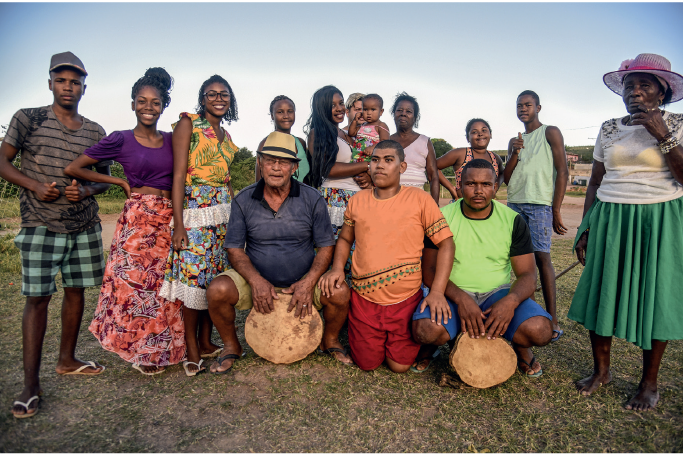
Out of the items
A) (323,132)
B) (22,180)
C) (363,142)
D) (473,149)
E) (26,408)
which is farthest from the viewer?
(473,149)

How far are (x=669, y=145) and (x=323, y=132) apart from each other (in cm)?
267

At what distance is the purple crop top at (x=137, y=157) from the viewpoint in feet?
10.4

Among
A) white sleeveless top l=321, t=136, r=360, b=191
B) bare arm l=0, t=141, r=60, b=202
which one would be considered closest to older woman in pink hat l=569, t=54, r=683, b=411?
white sleeveless top l=321, t=136, r=360, b=191

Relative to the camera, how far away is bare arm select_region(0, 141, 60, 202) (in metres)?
2.91

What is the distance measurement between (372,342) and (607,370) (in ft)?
5.85

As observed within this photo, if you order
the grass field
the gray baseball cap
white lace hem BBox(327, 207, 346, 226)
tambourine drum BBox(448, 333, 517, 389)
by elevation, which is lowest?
the grass field

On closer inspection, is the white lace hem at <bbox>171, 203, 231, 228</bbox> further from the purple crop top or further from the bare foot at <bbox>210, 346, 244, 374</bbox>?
the bare foot at <bbox>210, 346, 244, 374</bbox>

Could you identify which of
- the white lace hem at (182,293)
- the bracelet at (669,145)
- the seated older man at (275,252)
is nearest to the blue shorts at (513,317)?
the seated older man at (275,252)

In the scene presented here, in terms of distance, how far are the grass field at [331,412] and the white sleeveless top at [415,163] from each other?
1.80m

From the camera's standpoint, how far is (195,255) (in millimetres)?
3387

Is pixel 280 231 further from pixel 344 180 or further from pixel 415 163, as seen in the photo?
pixel 415 163

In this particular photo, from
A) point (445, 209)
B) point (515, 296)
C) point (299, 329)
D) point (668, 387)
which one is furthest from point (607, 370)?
point (299, 329)

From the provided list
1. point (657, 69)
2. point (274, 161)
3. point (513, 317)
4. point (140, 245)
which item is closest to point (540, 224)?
point (513, 317)

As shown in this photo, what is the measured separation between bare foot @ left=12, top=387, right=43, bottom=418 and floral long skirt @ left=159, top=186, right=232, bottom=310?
102cm
